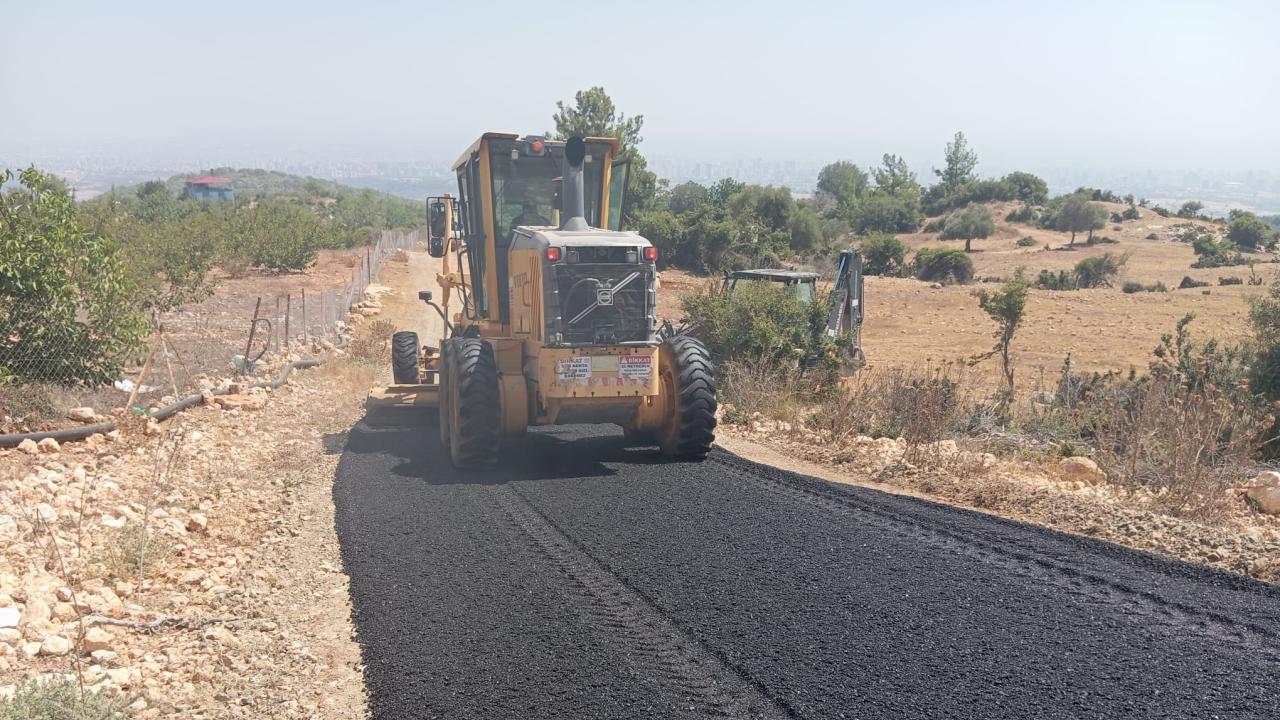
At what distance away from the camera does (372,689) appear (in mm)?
5172

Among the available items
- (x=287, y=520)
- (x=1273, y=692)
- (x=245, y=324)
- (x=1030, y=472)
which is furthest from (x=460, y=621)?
(x=245, y=324)

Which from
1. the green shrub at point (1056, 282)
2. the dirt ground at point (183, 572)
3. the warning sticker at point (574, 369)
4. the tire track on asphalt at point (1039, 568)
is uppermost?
the green shrub at point (1056, 282)

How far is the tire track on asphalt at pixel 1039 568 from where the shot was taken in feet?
18.2

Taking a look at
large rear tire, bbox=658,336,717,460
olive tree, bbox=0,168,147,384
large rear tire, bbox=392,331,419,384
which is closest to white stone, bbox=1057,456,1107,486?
large rear tire, bbox=658,336,717,460

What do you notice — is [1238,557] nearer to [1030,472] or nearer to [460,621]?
[1030,472]

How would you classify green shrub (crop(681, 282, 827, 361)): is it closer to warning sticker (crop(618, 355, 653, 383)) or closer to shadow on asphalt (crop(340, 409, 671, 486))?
shadow on asphalt (crop(340, 409, 671, 486))

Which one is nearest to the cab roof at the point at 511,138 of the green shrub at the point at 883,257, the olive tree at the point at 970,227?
the green shrub at the point at 883,257

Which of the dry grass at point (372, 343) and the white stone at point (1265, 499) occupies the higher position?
the dry grass at point (372, 343)

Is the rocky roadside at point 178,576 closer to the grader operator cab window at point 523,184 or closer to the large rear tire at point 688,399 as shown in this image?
the grader operator cab window at point 523,184

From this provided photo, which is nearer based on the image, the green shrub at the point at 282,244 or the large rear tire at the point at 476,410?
the large rear tire at the point at 476,410

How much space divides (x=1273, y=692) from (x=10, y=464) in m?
9.79

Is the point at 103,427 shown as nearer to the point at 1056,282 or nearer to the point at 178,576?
the point at 178,576

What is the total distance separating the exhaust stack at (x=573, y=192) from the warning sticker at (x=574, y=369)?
165 cm

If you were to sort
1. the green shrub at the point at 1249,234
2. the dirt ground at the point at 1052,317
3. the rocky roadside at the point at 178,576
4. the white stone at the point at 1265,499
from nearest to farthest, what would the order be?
the rocky roadside at the point at 178,576
the white stone at the point at 1265,499
the dirt ground at the point at 1052,317
the green shrub at the point at 1249,234
